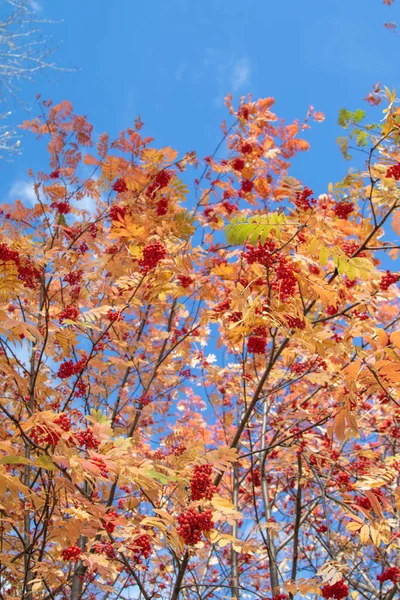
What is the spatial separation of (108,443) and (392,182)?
2.56m

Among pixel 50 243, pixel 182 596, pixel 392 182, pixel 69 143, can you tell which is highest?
pixel 69 143

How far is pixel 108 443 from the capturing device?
2.62 meters

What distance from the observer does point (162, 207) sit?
14.9 ft

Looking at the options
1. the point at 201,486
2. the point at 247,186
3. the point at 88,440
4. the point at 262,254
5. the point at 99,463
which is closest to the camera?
the point at 99,463

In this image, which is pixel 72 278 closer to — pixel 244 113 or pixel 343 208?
pixel 343 208

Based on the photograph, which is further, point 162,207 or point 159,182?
point 159,182

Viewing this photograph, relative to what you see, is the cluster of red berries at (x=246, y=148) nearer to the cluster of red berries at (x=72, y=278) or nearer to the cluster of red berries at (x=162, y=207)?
the cluster of red berries at (x=162, y=207)

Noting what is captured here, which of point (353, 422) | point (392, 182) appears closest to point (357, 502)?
point (353, 422)

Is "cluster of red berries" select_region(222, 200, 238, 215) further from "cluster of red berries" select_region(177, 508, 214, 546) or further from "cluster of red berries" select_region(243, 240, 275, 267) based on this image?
"cluster of red berries" select_region(177, 508, 214, 546)

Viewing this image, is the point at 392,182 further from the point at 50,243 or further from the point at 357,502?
the point at 50,243

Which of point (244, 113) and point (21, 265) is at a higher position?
point (244, 113)

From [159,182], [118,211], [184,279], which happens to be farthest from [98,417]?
[159,182]

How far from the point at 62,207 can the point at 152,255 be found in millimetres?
2150

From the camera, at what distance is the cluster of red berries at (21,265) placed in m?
3.05
